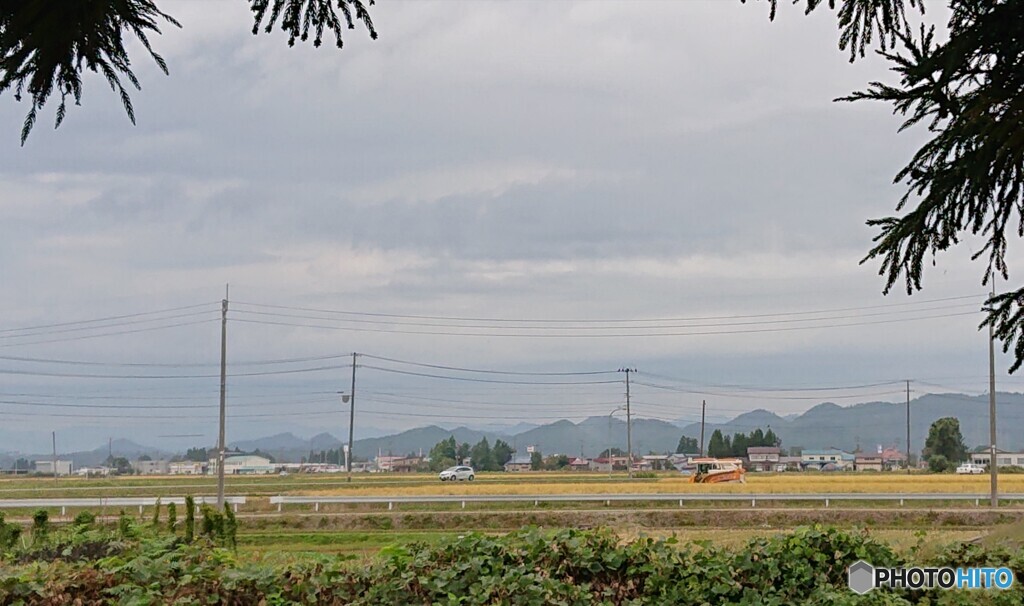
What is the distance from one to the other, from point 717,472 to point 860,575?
43725 mm

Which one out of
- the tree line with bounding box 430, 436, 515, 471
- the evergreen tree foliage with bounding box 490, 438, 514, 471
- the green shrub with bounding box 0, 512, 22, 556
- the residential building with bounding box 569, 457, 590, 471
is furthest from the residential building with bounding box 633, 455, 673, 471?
the green shrub with bounding box 0, 512, 22, 556

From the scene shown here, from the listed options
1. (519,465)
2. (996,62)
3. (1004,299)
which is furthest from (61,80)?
(519,465)

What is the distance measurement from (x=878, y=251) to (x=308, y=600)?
3.86m

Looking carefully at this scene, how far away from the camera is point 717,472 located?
48469mm

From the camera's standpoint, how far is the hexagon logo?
19.0 feet

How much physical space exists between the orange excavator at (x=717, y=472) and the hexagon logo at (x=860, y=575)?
41.3 metres

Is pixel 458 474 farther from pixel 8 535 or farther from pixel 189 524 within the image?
pixel 8 535

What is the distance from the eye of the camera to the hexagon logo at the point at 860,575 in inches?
228

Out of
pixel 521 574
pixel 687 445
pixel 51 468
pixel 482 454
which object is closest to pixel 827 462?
pixel 482 454

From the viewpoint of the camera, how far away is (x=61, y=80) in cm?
417

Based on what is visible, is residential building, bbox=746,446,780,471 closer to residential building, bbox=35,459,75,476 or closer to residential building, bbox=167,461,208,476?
residential building, bbox=167,461,208,476

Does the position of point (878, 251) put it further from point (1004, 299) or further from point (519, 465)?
point (519, 465)

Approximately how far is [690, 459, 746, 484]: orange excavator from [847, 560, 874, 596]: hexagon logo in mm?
41253

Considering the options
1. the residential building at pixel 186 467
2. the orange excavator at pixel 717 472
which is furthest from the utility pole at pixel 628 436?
the residential building at pixel 186 467
